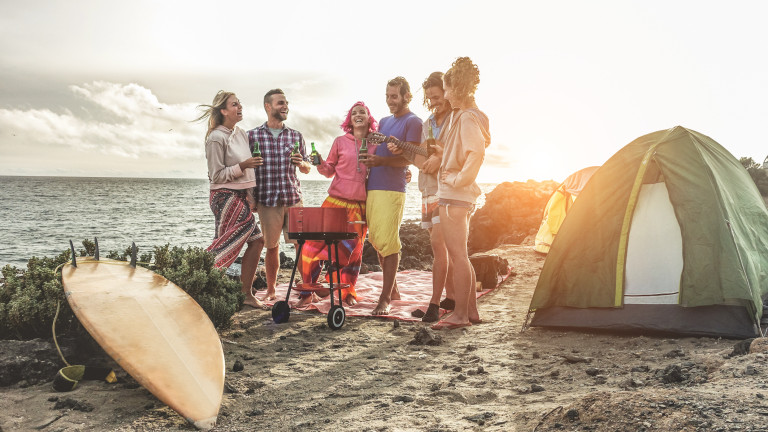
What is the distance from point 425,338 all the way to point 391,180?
1.93 metres

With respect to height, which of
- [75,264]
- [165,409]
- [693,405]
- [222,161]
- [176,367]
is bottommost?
[165,409]

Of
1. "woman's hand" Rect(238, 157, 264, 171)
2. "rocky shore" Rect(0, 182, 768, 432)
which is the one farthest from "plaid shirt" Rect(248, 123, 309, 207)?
"rocky shore" Rect(0, 182, 768, 432)

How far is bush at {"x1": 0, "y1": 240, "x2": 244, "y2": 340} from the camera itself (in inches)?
158

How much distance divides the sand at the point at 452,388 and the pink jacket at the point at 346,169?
1.72 metres

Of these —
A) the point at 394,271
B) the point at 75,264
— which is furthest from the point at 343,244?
the point at 75,264

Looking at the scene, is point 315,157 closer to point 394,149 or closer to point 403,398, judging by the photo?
point 394,149

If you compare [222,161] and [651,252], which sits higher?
[222,161]

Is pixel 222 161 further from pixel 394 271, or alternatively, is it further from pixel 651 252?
pixel 651 252

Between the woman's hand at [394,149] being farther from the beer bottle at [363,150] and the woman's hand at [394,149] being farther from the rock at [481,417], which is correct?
the rock at [481,417]

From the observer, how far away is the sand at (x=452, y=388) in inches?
102

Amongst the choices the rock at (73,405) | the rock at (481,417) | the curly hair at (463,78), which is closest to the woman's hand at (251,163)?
the curly hair at (463,78)

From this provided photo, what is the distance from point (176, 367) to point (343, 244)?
3175 mm

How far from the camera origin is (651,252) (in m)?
4.95

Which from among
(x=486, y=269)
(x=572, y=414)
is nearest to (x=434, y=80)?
(x=486, y=269)
